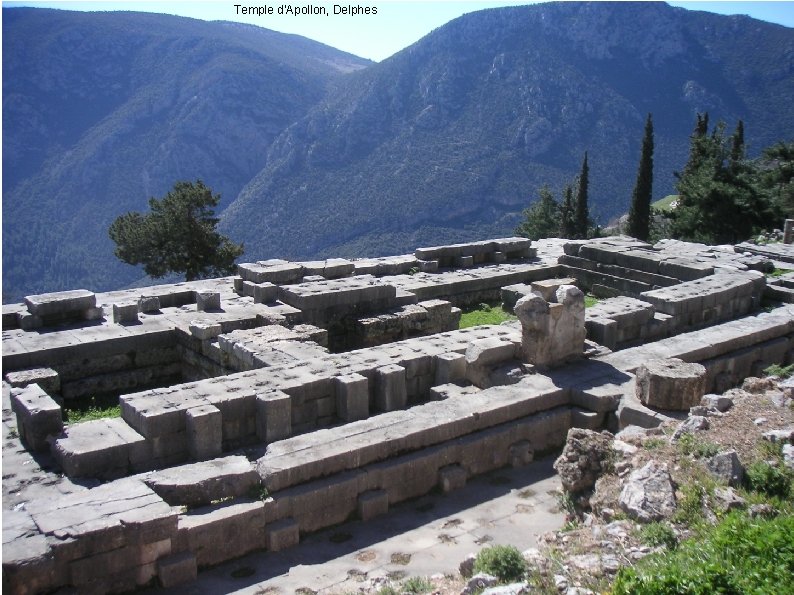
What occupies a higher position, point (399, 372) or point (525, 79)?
point (525, 79)

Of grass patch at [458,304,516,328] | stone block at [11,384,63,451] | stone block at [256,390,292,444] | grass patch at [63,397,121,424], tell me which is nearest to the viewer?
stone block at [11,384,63,451]

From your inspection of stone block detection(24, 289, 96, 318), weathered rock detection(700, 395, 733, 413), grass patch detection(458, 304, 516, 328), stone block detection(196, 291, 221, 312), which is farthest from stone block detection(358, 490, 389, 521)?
stone block detection(24, 289, 96, 318)

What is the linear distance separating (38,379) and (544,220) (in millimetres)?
34761

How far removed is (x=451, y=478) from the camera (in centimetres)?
912

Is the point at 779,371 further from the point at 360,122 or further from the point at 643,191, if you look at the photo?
the point at 360,122

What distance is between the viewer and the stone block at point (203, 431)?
8.88 metres

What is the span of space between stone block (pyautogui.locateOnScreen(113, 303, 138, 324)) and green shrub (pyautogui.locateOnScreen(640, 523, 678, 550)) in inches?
440

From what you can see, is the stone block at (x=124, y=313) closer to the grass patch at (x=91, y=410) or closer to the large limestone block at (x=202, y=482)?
the grass patch at (x=91, y=410)

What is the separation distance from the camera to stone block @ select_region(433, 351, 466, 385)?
37.4ft

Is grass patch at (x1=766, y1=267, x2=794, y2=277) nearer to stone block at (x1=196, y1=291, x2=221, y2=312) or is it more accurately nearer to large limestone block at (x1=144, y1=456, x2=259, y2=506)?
stone block at (x1=196, y1=291, x2=221, y2=312)

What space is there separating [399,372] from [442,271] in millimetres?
9471

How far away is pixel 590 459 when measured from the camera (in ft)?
27.5

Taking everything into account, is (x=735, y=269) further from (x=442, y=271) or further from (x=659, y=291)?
(x=442, y=271)

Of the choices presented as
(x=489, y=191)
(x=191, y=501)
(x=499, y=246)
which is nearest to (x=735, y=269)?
(x=499, y=246)
